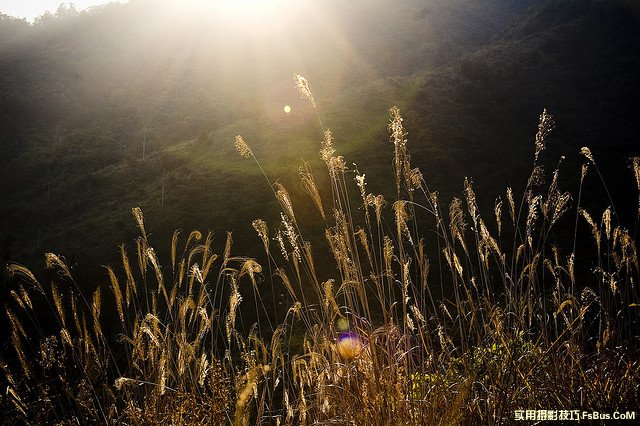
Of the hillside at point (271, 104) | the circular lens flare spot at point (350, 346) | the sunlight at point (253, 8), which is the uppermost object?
the sunlight at point (253, 8)

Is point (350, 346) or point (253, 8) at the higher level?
point (253, 8)

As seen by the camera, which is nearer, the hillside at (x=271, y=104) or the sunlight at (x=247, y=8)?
the hillside at (x=271, y=104)

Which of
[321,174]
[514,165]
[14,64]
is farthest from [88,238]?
[14,64]

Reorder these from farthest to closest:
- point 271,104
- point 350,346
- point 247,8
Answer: point 247,8 < point 271,104 < point 350,346

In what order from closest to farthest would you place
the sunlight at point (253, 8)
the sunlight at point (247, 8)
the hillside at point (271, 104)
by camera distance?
the hillside at point (271, 104), the sunlight at point (253, 8), the sunlight at point (247, 8)

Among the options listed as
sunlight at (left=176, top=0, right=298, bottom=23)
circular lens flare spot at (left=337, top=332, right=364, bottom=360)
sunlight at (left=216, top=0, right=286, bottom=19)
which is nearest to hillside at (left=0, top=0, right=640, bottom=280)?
sunlight at (left=176, top=0, right=298, bottom=23)

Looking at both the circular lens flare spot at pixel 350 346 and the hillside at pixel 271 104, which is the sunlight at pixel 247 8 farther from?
the circular lens flare spot at pixel 350 346

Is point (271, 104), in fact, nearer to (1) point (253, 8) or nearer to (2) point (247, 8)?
(1) point (253, 8)

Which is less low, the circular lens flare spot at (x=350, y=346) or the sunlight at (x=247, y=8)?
the sunlight at (x=247, y=8)

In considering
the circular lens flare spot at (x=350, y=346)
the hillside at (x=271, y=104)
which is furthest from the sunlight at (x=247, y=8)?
the circular lens flare spot at (x=350, y=346)

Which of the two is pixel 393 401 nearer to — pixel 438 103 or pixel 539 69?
pixel 438 103

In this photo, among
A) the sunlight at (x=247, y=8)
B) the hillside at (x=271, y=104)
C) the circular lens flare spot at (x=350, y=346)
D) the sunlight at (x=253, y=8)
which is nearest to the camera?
the circular lens flare spot at (x=350, y=346)

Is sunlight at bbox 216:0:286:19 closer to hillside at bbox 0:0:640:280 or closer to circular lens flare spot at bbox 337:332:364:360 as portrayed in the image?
hillside at bbox 0:0:640:280

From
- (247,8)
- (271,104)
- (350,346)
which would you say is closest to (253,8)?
(247,8)
